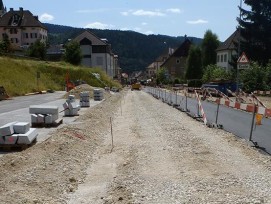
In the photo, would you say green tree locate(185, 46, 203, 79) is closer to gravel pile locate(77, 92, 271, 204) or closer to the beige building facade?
the beige building facade

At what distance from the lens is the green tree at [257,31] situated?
5518 centimetres

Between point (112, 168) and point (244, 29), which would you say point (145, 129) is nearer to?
point (112, 168)

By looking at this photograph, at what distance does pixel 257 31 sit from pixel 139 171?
49.6m

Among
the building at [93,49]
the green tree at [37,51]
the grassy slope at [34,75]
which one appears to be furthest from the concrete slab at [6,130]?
the building at [93,49]

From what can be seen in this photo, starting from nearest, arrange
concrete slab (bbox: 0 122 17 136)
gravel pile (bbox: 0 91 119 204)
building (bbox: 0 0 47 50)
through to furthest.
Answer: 1. gravel pile (bbox: 0 91 119 204)
2. concrete slab (bbox: 0 122 17 136)
3. building (bbox: 0 0 47 50)

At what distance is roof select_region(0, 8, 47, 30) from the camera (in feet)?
361

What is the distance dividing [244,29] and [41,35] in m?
73.2

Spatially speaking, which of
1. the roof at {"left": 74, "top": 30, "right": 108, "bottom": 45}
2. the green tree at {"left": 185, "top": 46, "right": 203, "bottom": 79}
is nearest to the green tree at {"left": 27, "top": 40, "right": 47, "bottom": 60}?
the roof at {"left": 74, "top": 30, "right": 108, "bottom": 45}

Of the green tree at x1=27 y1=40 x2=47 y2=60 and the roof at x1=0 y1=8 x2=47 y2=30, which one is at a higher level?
the roof at x1=0 y1=8 x2=47 y2=30

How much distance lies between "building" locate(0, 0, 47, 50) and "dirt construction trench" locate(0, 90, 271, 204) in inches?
4008

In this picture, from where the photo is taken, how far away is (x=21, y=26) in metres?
110

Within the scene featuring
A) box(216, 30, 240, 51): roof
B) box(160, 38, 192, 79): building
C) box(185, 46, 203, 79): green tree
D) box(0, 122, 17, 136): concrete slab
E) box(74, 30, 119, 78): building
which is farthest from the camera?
box(160, 38, 192, 79): building

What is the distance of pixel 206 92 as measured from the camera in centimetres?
3453

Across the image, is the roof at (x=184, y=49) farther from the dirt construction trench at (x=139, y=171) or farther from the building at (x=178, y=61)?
the dirt construction trench at (x=139, y=171)
